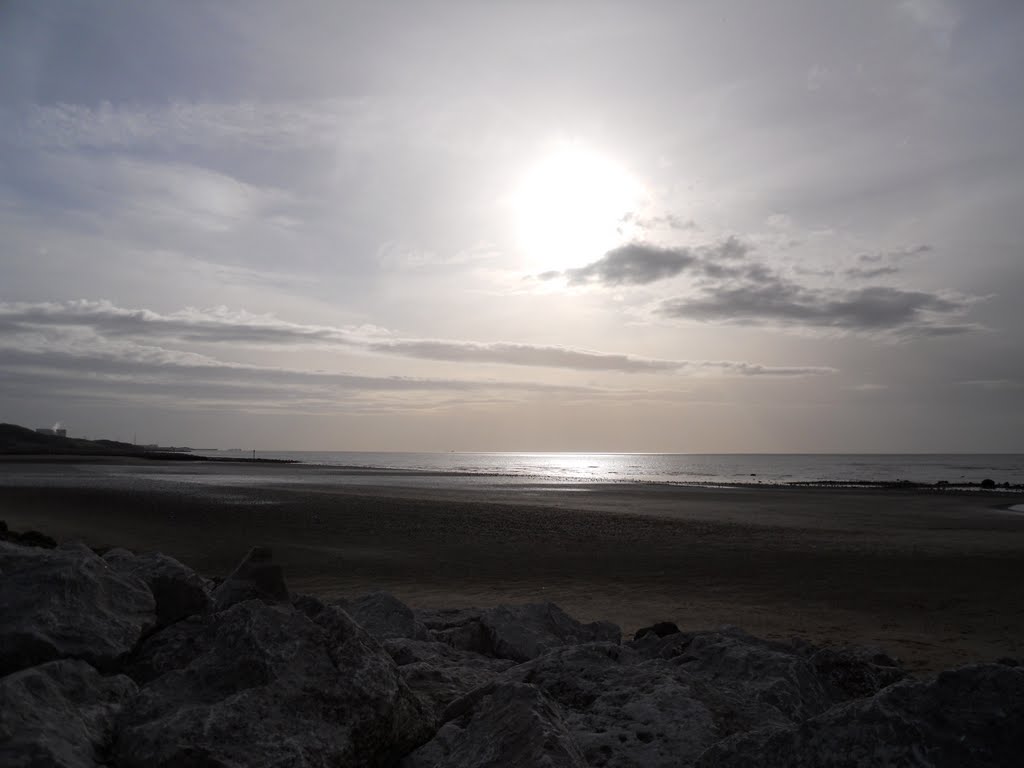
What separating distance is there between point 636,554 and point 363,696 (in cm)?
1457

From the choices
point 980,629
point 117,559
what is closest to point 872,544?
point 980,629

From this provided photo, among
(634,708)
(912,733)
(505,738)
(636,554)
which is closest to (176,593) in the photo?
(505,738)

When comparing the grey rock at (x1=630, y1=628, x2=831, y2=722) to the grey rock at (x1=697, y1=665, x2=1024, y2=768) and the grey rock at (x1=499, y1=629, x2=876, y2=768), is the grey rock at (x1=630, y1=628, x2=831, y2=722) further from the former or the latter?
the grey rock at (x1=697, y1=665, x2=1024, y2=768)

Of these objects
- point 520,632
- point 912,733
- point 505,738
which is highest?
point 912,733

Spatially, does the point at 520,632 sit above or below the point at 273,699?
below

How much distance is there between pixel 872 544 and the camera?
A: 19.8m

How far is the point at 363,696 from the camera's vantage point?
11.9 feet

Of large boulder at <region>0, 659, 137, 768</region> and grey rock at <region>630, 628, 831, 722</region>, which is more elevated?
large boulder at <region>0, 659, 137, 768</region>

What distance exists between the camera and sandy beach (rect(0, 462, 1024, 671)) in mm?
10906

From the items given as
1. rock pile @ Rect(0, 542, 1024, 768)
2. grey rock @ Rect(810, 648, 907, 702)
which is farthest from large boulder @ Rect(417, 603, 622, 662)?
grey rock @ Rect(810, 648, 907, 702)

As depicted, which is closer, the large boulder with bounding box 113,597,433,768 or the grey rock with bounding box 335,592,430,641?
the large boulder with bounding box 113,597,433,768

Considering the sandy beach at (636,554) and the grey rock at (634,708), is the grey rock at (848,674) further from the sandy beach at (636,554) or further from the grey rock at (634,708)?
the sandy beach at (636,554)

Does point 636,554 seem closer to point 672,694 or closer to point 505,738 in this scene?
point 672,694

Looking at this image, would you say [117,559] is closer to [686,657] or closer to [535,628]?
[535,628]
